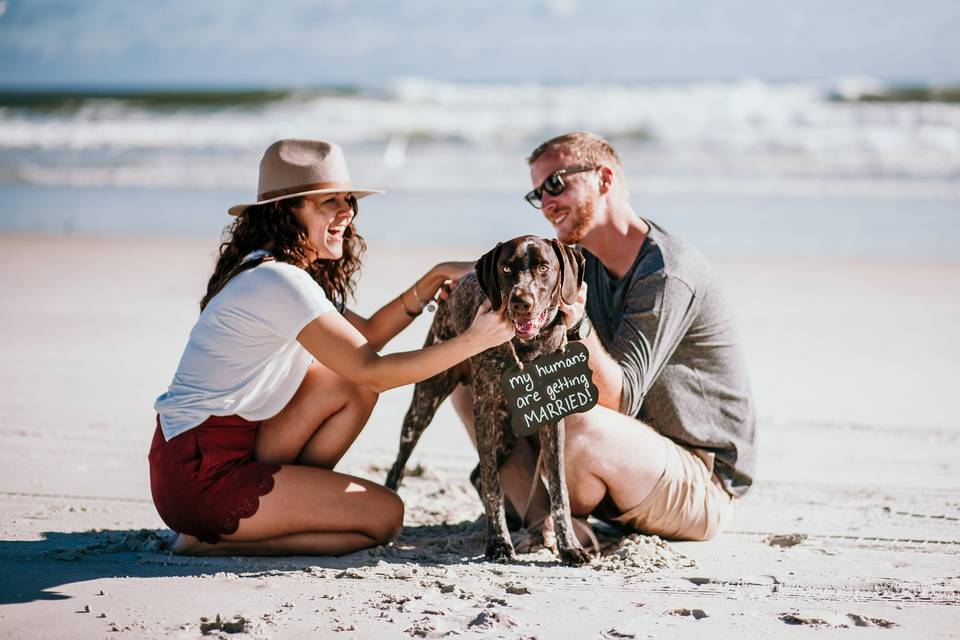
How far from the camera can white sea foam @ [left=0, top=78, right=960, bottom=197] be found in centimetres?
1858

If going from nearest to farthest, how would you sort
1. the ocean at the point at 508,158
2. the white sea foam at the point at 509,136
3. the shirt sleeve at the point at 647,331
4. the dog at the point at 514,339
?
the dog at the point at 514,339 → the shirt sleeve at the point at 647,331 → the ocean at the point at 508,158 → the white sea foam at the point at 509,136

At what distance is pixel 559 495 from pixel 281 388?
111cm

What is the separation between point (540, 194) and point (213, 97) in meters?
30.5

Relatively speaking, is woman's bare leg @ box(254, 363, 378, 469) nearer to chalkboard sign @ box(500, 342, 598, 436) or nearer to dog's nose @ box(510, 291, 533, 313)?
chalkboard sign @ box(500, 342, 598, 436)

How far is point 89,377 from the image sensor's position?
7.03m

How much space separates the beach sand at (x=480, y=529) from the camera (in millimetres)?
3393

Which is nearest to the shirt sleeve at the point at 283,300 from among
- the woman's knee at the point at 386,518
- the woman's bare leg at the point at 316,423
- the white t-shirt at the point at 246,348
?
the white t-shirt at the point at 246,348

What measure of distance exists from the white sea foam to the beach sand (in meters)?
9.70

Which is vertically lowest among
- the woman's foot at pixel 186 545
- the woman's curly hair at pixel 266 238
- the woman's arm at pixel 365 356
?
the woman's foot at pixel 186 545

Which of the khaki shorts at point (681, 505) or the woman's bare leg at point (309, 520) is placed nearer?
the woman's bare leg at point (309, 520)

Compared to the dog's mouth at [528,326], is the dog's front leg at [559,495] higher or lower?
lower

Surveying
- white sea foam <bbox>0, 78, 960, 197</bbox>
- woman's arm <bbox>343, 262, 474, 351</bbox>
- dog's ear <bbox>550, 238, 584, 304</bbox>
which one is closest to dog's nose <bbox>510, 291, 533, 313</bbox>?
dog's ear <bbox>550, 238, 584, 304</bbox>

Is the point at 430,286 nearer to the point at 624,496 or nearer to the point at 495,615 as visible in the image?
the point at 624,496

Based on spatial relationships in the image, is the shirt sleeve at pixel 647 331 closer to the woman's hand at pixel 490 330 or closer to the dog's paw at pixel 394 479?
the woman's hand at pixel 490 330
